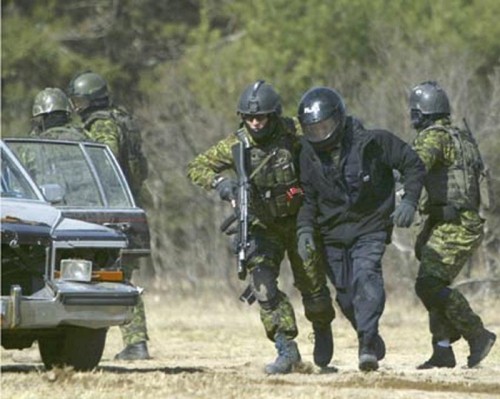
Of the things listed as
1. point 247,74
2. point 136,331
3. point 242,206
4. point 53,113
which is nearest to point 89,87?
point 53,113

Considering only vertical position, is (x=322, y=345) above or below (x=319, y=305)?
below

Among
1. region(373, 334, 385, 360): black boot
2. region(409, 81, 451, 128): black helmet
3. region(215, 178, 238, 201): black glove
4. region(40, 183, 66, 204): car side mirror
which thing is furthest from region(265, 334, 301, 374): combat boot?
region(409, 81, 451, 128): black helmet

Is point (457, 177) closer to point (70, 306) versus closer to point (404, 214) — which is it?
point (404, 214)

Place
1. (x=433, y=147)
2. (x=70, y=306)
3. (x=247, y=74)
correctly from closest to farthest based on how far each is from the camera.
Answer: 1. (x=70, y=306)
2. (x=433, y=147)
3. (x=247, y=74)

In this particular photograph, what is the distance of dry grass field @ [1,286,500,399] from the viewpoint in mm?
11445

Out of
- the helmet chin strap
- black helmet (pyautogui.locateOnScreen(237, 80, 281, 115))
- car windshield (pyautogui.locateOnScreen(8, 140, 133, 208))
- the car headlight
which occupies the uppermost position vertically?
black helmet (pyautogui.locateOnScreen(237, 80, 281, 115))

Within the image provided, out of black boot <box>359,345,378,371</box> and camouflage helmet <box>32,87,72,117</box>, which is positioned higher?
camouflage helmet <box>32,87,72,117</box>

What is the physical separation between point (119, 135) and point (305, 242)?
3225mm

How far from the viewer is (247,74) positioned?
28.6 metres

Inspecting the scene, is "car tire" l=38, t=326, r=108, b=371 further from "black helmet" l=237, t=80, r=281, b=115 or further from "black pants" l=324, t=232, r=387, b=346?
"black helmet" l=237, t=80, r=281, b=115

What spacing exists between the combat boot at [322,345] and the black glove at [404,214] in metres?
1.02

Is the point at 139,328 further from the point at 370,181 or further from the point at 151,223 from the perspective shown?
the point at 151,223

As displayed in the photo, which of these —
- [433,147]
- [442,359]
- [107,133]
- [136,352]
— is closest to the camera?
[433,147]

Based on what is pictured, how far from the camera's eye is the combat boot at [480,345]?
1406 centimetres
